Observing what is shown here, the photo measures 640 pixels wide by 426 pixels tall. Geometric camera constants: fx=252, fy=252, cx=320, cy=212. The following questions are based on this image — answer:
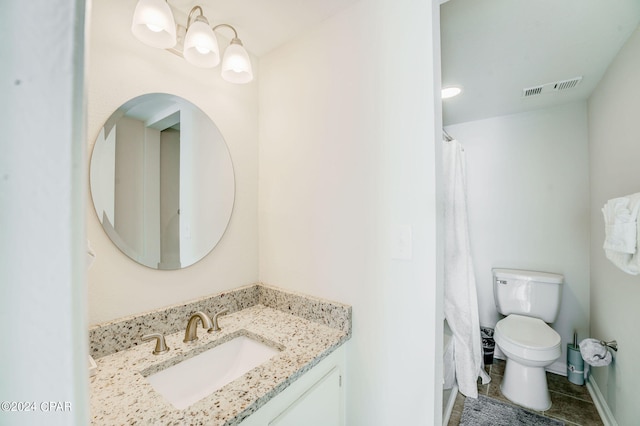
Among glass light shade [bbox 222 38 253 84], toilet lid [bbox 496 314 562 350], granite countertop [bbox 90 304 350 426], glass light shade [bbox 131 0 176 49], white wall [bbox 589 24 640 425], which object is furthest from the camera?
toilet lid [bbox 496 314 562 350]

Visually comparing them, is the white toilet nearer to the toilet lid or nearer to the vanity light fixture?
the toilet lid

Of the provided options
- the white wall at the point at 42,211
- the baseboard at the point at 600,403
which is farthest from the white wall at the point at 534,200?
the white wall at the point at 42,211

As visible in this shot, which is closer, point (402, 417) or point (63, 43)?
point (63, 43)

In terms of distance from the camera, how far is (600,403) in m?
1.81

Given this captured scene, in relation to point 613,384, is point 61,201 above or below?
above

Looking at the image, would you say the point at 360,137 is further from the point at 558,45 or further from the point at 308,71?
the point at 558,45

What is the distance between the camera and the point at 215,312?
128cm

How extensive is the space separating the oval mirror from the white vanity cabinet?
74 cm

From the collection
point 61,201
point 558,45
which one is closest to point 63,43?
point 61,201

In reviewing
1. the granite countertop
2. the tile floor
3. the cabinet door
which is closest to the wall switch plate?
the granite countertop

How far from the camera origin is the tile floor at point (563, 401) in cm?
174

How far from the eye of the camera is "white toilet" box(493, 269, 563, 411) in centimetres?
183

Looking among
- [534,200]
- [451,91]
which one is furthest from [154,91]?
[534,200]

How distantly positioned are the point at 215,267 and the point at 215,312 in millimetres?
225
